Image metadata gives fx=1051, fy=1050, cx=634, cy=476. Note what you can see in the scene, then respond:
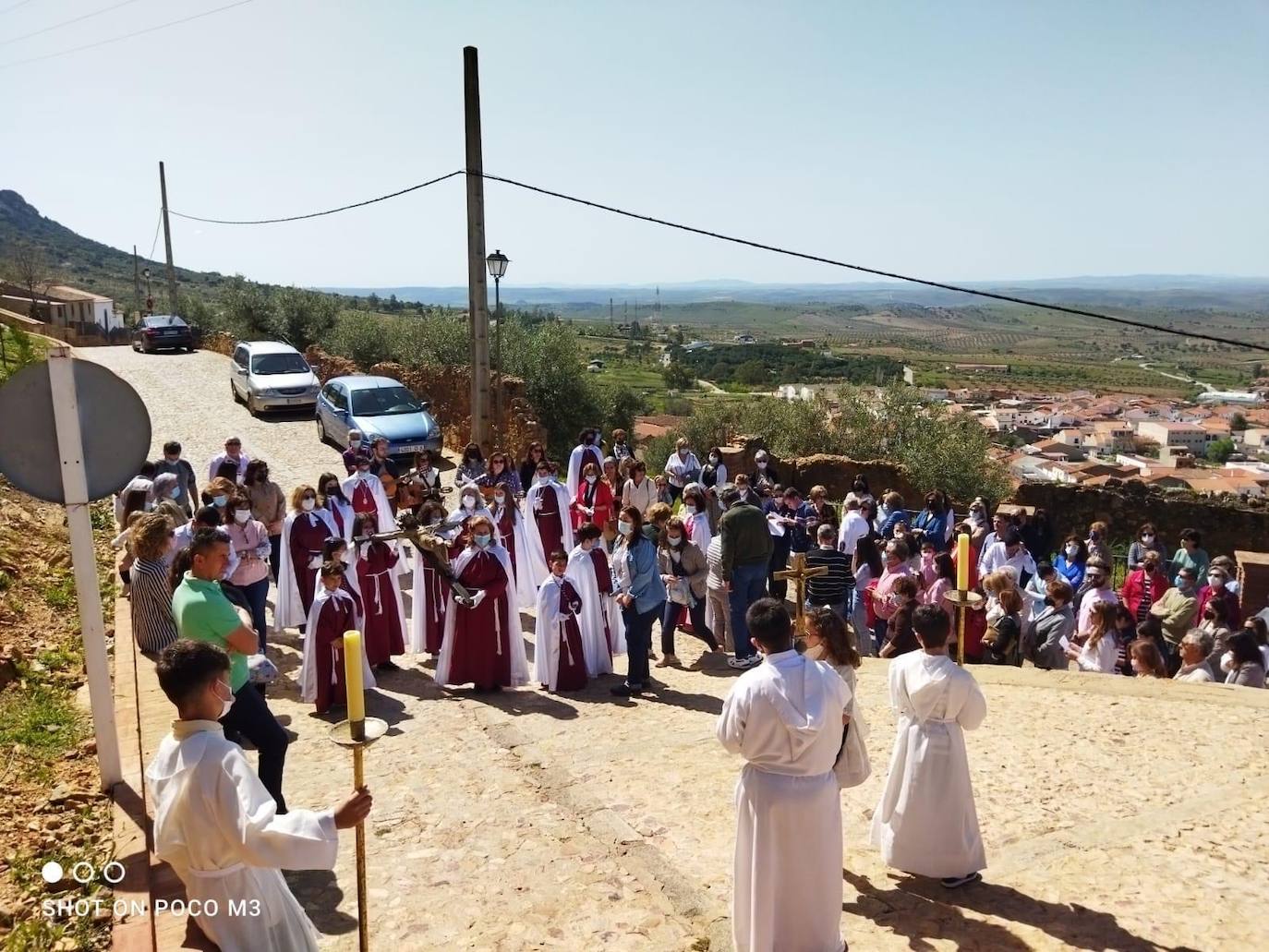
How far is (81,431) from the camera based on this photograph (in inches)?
216

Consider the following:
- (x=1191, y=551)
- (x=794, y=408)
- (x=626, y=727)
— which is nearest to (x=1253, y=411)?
(x=794, y=408)

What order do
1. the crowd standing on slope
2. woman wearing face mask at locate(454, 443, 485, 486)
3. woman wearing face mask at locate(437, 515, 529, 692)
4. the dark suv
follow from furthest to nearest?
the dark suv < woman wearing face mask at locate(454, 443, 485, 486) < woman wearing face mask at locate(437, 515, 529, 692) < the crowd standing on slope

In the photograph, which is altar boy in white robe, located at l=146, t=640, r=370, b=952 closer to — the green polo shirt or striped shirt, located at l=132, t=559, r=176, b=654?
the green polo shirt

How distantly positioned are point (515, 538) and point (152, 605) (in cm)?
629

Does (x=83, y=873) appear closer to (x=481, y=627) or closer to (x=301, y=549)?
(x=481, y=627)

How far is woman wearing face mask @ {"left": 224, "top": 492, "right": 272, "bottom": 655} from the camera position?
9.47 metres

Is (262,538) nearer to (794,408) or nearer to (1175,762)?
(1175,762)

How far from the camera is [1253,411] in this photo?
334 ft

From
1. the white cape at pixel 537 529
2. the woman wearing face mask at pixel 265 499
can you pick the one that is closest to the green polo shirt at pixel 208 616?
the woman wearing face mask at pixel 265 499

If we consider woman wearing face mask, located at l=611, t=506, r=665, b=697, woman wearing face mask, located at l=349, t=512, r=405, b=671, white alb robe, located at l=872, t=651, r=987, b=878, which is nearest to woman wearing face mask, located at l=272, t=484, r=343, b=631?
woman wearing face mask, located at l=349, t=512, r=405, b=671

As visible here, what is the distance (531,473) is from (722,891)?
382 inches

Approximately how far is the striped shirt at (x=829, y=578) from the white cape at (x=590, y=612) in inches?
77.1

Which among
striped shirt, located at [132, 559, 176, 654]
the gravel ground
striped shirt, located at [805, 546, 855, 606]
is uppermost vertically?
striped shirt, located at [132, 559, 176, 654]

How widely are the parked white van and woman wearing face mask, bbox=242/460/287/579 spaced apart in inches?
520
